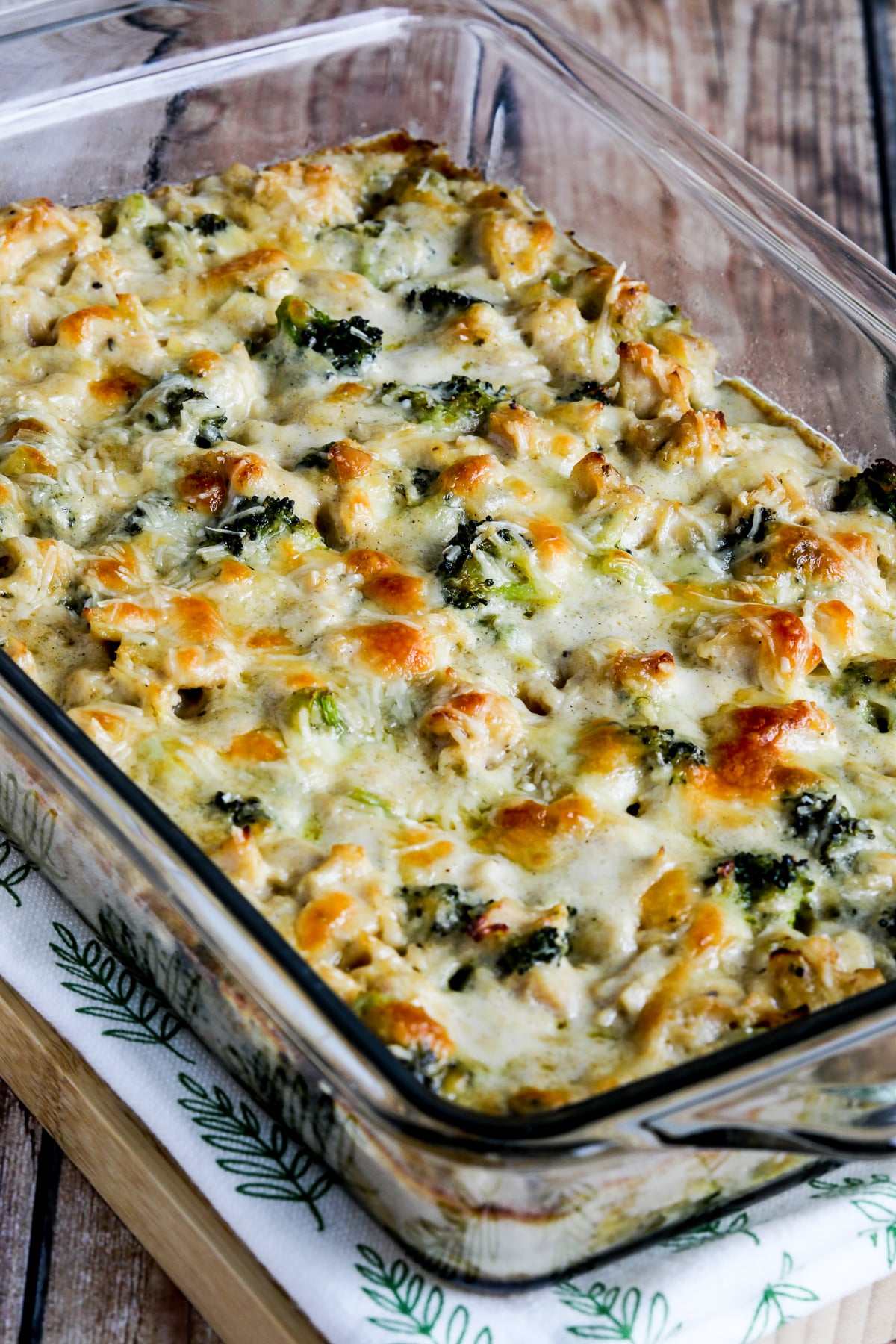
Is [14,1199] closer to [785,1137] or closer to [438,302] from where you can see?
[785,1137]

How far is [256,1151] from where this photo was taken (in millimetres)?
2523

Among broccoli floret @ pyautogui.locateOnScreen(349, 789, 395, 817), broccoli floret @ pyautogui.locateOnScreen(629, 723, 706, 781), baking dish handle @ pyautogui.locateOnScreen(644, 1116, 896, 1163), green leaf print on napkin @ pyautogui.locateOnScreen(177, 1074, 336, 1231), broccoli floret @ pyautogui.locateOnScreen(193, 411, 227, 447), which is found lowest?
baking dish handle @ pyautogui.locateOnScreen(644, 1116, 896, 1163)

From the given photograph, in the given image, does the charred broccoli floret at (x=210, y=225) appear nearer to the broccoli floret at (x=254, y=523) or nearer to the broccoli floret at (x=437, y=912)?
the broccoli floret at (x=254, y=523)

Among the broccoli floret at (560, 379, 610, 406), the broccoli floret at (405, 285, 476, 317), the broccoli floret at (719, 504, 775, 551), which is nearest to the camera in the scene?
the broccoli floret at (719, 504, 775, 551)

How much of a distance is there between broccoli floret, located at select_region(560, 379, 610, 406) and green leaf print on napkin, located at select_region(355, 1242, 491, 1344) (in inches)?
71.9

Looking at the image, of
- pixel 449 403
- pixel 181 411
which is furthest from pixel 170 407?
pixel 449 403

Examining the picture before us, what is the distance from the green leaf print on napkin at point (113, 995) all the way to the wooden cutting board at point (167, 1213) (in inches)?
3.0

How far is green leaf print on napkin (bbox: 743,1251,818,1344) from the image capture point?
243 cm

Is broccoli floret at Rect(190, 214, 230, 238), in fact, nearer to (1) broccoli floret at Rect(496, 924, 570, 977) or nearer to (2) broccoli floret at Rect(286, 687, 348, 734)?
(2) broccoli floret at Rect(286, 687, 348, 734)

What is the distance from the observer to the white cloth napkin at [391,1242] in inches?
93.0

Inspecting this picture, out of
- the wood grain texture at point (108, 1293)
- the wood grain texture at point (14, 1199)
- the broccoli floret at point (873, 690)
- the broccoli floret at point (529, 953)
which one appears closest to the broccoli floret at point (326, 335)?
the broccoli floret at point (873, 690)

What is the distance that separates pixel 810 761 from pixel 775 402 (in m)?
1.31

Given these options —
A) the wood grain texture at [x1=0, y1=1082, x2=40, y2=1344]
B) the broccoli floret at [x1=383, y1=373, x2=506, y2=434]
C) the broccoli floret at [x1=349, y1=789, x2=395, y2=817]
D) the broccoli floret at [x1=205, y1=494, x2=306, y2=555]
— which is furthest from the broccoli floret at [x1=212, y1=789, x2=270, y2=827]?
the broccoli floret at [x1=383, y1=373, x2=506, y2=434]

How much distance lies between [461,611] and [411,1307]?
1.21 metres
